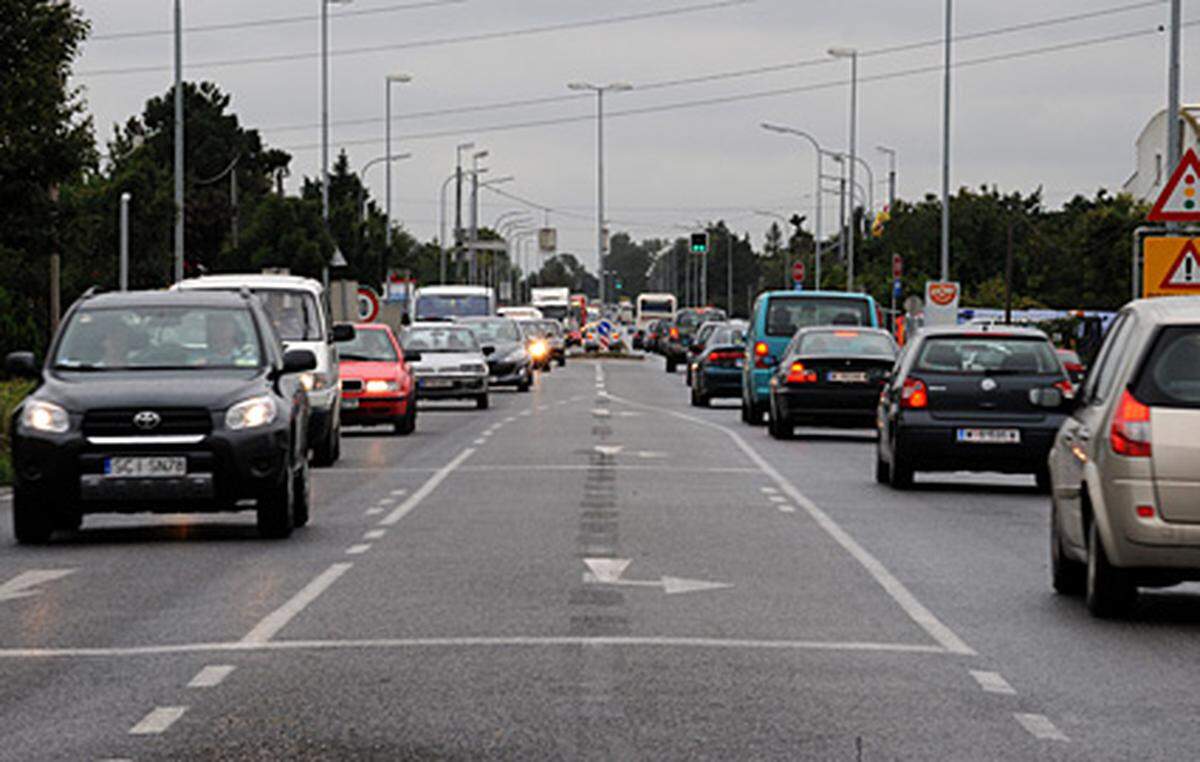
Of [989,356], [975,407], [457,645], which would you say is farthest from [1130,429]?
[989,356]

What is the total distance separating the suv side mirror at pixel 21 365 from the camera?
1761 cm

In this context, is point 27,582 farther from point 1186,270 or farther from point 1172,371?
point 1186,270

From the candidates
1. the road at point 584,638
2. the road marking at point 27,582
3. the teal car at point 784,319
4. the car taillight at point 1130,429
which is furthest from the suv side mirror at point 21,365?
the teal car at point 784,319

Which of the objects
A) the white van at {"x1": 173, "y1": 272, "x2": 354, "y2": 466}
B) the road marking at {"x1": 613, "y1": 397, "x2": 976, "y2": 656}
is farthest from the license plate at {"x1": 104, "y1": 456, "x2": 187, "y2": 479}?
the white van at {"x1": 173, "y1": 272, "x2": 354, "y2": 466}

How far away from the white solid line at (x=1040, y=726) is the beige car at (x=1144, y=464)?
332 centimetres

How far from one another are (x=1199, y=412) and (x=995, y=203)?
12470 centimetres

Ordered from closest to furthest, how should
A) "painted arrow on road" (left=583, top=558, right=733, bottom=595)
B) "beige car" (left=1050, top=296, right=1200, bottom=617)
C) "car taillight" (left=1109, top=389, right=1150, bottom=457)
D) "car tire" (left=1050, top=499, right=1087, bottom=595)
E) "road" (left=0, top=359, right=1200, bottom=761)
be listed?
"road" (left=0, top=359, right=1200, bottom=761) < "beige car" (left=1050, top=296, right=1200, bottom=617) < "car taillight" (left=1109, top=389, right=1150, bottom=457) < "car tire" (left=1050, top=499, right=1087, bottom=595) < "painted arrow on road" (left=583, top=558, right=733, bottom=595)

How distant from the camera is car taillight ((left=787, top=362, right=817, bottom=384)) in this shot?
33719mm

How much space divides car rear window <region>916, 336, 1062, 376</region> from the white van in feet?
20.9

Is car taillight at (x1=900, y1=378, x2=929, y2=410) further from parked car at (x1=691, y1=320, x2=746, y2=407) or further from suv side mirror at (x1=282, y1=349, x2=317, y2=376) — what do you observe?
parked car at (x1=691, y1=320, x2=746, y2=407)

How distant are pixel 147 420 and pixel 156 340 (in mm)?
1358

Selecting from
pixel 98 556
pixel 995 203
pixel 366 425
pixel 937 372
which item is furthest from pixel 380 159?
pixel 98 556

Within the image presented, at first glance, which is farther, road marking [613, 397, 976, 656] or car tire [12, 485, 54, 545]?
car tire [12, 485, 54, 545]

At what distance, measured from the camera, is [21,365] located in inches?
704
